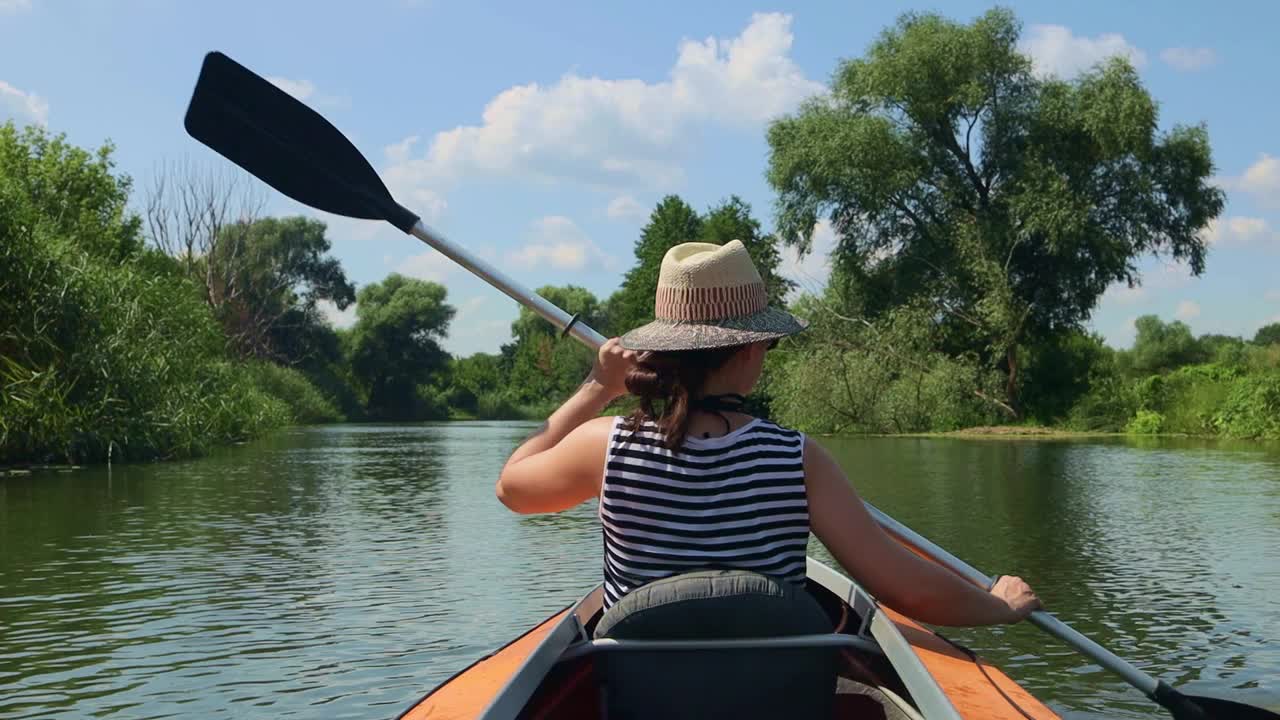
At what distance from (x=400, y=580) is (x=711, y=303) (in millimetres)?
4862

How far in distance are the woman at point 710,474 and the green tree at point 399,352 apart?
162ft

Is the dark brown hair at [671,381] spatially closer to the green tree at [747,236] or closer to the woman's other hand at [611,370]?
the woman's other hand at [611,370]

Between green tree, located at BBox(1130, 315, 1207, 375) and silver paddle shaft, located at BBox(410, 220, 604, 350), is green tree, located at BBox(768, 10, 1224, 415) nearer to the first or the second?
green tree, located at BBox(1130, 315, 1207, 375)

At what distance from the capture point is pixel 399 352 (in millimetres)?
51969

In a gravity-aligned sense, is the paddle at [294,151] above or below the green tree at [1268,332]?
below

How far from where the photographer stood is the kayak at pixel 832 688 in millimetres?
2107

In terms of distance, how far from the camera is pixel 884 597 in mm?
2326

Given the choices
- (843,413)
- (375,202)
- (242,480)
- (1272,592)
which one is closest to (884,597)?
(375,202)

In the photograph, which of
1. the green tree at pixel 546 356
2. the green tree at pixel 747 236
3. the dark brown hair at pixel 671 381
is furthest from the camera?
the green tree at pixel 546 356

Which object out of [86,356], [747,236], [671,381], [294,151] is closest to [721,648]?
[671,381]

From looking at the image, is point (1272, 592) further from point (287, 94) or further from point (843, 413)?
point (843, 413)

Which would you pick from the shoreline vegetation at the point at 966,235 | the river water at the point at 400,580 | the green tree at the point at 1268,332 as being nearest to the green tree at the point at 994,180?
the shoreline vegetation at the point at 966,235

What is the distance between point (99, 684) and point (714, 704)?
3.19m

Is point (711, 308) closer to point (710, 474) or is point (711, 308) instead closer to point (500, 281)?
point (710, 474)
